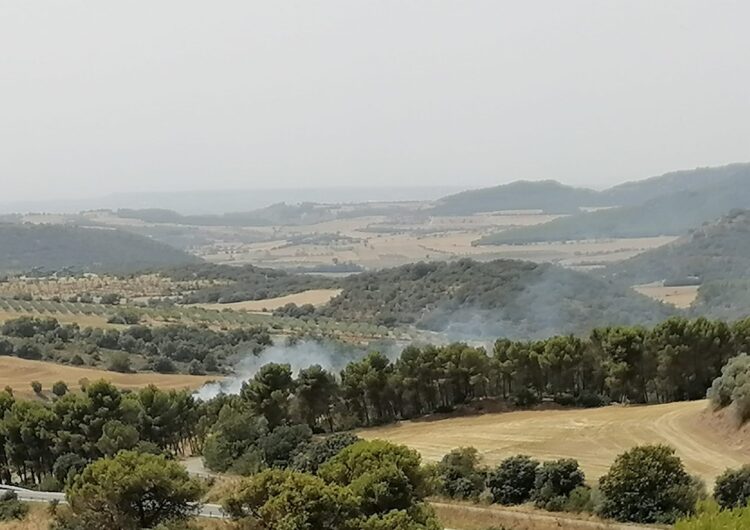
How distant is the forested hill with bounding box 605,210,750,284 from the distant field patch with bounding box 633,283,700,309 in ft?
16.4

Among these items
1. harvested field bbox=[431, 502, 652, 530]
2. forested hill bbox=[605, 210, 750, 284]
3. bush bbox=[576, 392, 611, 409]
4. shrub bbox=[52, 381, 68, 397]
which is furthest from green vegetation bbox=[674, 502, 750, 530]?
forested hill bbox=[605, 210, 750, 284]

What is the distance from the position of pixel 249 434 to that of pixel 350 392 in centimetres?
871

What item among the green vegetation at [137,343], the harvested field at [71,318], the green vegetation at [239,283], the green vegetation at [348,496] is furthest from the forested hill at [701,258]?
the green vegetation at [348,496]

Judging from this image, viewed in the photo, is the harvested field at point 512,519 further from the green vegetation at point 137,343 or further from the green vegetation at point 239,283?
the green vegetation at point 239,283

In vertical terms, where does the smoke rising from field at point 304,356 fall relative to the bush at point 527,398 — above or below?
below

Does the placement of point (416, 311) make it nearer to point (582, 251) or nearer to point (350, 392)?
point (350, 392)

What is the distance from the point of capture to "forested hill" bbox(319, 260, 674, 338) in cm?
9112

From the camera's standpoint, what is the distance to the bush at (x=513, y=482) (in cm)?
3073

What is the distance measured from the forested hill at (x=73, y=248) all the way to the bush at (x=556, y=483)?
486 ft

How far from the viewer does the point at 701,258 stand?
440 feet

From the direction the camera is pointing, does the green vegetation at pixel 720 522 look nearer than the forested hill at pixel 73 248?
Yes

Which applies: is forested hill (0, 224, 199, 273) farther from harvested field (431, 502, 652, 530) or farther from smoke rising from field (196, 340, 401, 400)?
harvested field (431, 502, 652, 530)

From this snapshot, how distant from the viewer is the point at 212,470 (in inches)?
1463

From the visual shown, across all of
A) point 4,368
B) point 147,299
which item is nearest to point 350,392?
point 4,368
